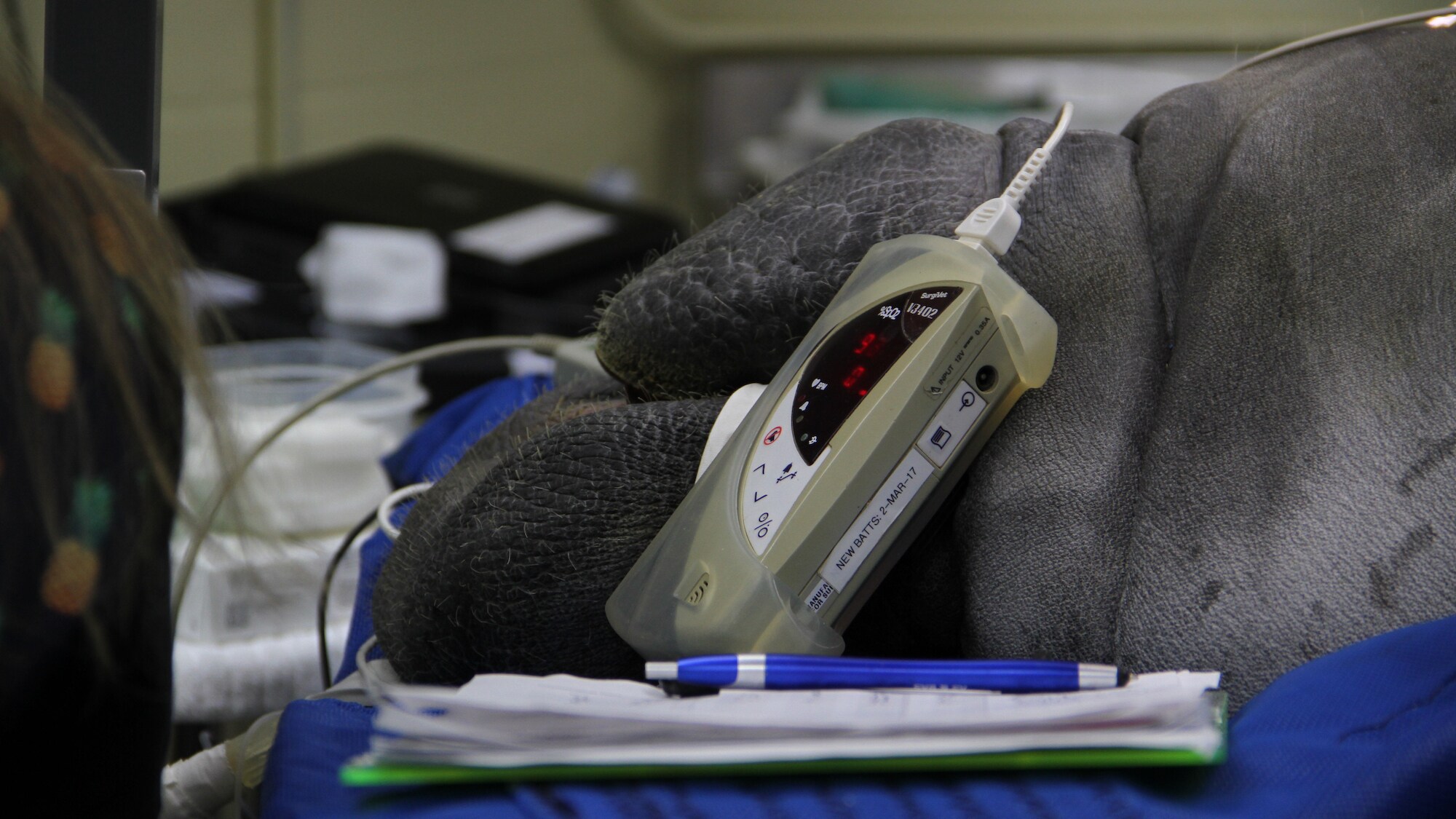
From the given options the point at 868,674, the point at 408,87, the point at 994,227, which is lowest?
the point at 408,87

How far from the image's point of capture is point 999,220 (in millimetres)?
369

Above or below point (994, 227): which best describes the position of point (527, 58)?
below

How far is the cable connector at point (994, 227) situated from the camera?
1.21 ft

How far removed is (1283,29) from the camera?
0.54 metres

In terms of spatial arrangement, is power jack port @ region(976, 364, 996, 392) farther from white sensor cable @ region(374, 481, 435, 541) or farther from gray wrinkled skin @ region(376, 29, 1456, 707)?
white sensor cable @ region(374, 481, 435, 541)

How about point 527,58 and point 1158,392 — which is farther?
point 527,58

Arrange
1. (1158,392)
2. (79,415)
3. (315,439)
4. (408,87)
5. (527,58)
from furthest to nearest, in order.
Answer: (527,58), (408,87), (315,439), (1158,392), (79,415)

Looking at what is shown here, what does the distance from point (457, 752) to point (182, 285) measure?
143 mm

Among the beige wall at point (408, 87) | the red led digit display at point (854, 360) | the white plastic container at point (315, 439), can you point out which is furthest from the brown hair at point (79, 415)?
the beige wall at point (408, 87)

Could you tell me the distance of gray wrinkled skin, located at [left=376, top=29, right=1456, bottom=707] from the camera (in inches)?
13.3

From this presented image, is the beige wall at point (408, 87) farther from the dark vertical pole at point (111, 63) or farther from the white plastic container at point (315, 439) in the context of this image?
the dark vertical pole at point (111, 63)

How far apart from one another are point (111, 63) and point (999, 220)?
0.30 metres

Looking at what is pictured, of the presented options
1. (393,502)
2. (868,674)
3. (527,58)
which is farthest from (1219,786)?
(527,58)

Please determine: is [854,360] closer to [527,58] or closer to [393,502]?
[393,502]
